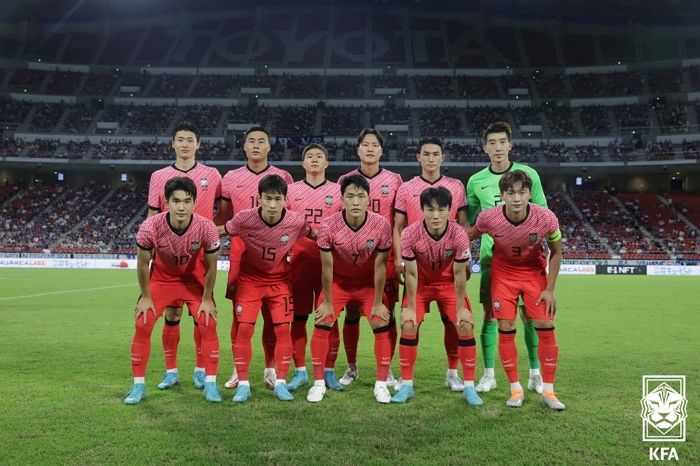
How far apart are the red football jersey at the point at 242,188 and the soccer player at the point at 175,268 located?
987 mm

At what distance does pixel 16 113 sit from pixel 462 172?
36.7 metres

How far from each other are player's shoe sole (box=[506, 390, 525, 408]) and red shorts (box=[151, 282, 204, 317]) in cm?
329

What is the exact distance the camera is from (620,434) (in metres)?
4.39

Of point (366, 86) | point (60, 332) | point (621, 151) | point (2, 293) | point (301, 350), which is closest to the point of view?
point (301, 350)

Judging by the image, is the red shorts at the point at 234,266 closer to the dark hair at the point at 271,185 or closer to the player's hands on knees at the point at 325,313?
the dark hair at the point at 271,185

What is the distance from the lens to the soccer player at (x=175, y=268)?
532cm

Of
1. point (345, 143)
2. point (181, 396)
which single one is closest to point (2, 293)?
point (181, 396)

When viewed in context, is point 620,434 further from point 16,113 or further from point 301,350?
point 16,113

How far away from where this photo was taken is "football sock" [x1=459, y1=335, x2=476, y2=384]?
5453 mm

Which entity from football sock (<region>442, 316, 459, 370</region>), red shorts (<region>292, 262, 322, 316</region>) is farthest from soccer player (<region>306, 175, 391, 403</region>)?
football sock (<region>442, 316, 459, 370</region>)

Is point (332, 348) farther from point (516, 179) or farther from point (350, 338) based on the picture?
point (516, 179)

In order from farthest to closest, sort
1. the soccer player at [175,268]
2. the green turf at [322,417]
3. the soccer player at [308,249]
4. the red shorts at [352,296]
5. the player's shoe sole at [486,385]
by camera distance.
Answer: the soccer player at [308,249] < the player's shoe sole at [486,385] < the red shorts at [352,296] < the soccer player at [175,268] < the green turf at [322,417]

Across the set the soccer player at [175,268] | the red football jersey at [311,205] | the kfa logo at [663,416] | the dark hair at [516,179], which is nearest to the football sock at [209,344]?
the soccer player at [175,268]

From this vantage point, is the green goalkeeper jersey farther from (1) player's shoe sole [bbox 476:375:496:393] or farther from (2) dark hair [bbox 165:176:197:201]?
(2) dark hair [bbox 165:176:197:201]
